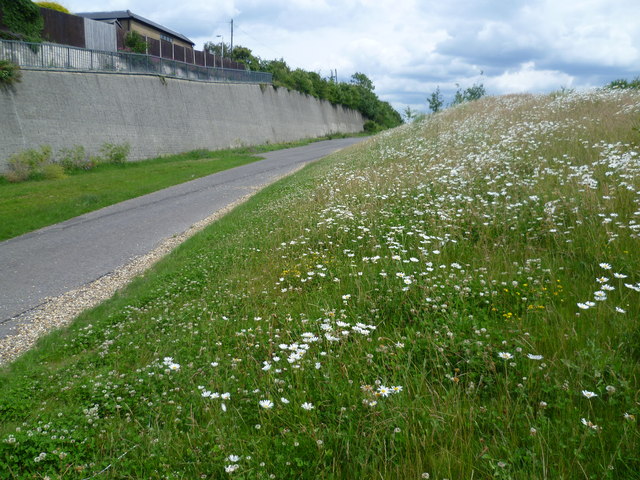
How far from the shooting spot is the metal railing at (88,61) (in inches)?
887

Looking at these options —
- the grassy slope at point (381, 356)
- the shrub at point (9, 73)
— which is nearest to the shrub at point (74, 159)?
the shrub at point (9, 73)

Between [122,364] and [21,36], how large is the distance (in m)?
29.3

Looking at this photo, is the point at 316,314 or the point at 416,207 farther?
the point at 416,207

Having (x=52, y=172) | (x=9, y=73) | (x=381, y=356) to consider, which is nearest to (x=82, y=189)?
(x=52, y=172)

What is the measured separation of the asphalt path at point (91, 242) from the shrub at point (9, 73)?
10.4m

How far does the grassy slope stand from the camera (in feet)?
8.47

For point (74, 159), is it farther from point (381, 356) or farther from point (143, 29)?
point (143, 29)

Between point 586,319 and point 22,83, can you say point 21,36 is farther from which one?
point 586,319

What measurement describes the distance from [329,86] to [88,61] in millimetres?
44220

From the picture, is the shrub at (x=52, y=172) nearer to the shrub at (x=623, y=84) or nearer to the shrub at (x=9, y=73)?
the shrub at (x=9, y=73)

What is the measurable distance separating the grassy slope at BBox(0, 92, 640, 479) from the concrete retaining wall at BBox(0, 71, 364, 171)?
19.1 m

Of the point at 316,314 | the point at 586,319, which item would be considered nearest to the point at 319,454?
the point at 316,314

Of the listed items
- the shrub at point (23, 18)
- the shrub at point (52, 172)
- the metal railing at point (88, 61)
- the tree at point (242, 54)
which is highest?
the tree at point (242, 54)

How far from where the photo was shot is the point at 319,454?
2600 millimetres
